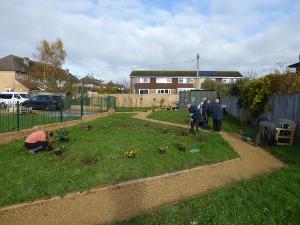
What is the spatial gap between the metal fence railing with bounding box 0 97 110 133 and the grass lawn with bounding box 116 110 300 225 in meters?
9.74

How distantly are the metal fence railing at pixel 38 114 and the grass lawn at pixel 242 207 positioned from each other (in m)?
9.74

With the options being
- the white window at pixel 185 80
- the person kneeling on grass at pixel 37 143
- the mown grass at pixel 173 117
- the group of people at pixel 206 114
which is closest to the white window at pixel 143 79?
the white window at pixel 185 80

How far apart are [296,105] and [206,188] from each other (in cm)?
809

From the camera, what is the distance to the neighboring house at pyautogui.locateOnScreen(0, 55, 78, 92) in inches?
2375

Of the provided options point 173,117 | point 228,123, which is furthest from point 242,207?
point 173,117

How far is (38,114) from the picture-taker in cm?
1734

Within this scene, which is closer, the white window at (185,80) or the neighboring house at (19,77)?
the neighboring house at (19,77)

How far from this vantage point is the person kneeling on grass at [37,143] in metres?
10.3

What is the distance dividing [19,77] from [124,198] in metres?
60.6

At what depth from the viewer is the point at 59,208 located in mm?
6031

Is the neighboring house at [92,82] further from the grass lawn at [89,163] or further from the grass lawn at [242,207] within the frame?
the grass lawn at [242,207]

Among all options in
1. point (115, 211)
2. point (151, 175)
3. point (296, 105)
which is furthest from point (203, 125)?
point (115, 211)

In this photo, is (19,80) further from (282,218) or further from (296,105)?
(282,218)

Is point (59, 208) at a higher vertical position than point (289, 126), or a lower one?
lower
